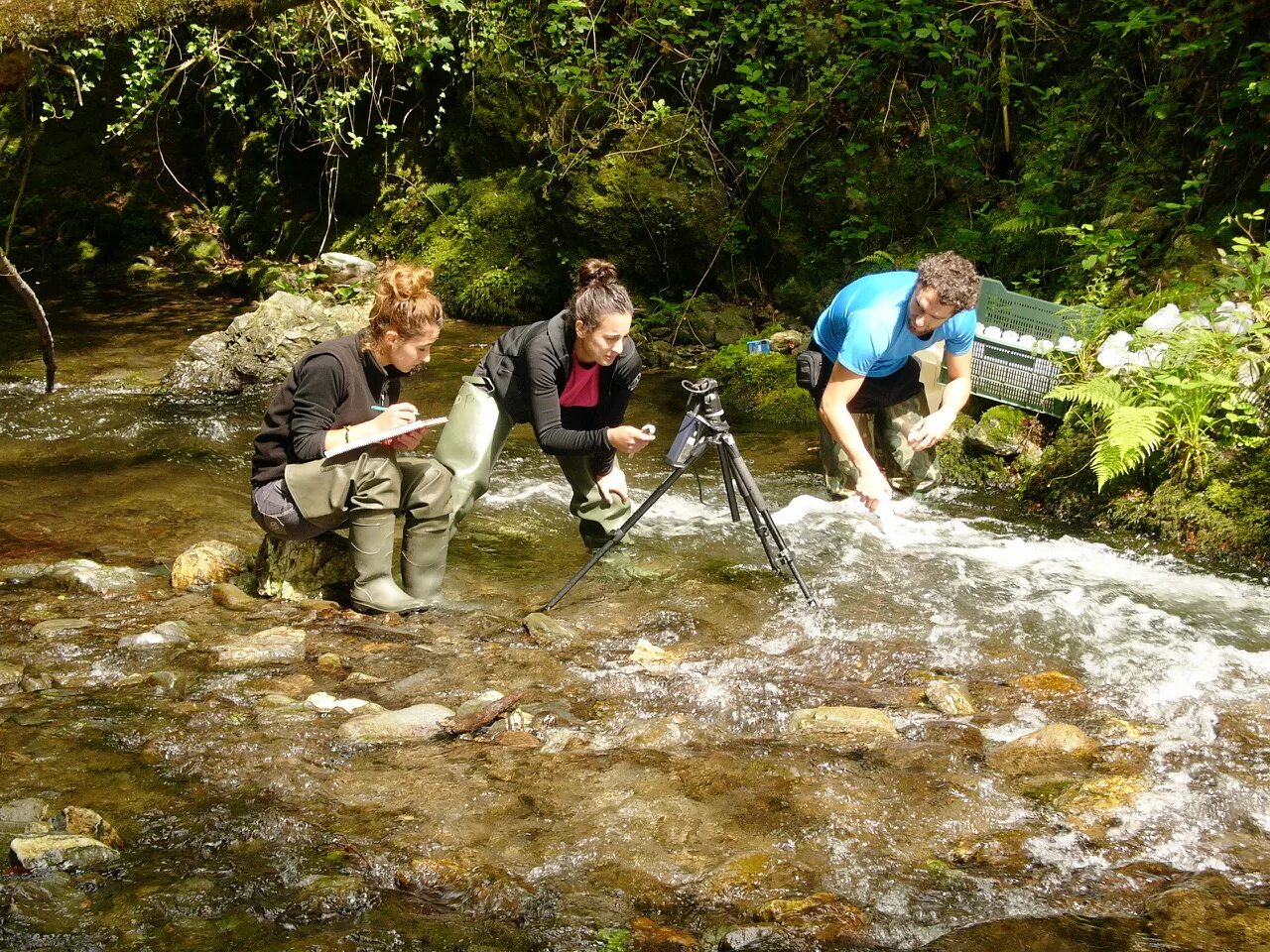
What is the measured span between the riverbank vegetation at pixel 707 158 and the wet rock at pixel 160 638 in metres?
3.31

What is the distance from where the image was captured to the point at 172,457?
25.1ft

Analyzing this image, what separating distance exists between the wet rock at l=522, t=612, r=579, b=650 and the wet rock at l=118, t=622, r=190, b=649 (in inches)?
55.2

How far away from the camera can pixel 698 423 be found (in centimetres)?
453

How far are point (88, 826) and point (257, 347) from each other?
284 inches

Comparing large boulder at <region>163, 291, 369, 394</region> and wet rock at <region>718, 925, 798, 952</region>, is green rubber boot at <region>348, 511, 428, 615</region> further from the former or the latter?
large boulder at <region>163, 291, 369, 394</region>

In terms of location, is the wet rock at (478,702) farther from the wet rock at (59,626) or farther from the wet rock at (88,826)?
the wet rock at (59,626)

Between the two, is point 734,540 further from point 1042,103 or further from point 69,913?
point 1042,103

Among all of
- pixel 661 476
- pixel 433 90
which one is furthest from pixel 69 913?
pixel 433 90

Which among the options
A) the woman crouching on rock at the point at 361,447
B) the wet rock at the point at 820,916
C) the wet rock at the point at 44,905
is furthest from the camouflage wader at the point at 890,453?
the wet rock at the point at 44,905

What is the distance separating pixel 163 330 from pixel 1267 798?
10.8 m

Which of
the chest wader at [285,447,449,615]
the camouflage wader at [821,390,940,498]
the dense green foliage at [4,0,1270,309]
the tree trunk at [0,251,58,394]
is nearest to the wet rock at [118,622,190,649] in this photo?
the chest wader at [285,447,449,615]

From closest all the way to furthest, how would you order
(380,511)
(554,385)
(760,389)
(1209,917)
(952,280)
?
1. (1209,917)
2. (380,511)
3. (554,385)
4. (952,280)
5. (760,389)

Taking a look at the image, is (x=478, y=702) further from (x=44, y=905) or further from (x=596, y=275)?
(x=596, y=275)

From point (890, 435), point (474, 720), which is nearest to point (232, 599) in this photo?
point (474, 720)
